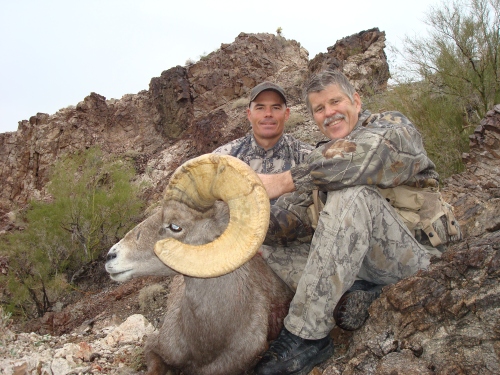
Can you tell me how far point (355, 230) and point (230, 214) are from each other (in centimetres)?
86

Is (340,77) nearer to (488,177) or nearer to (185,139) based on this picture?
(488,177)

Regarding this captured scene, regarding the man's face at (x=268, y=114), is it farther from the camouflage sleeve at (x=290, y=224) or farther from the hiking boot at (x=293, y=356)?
the hiking boot at (x=293, y=356)

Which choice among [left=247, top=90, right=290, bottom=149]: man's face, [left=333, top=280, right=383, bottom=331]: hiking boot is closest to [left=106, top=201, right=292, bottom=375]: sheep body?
[left=333, top=280, right=383, bottom=331]: hiking boot

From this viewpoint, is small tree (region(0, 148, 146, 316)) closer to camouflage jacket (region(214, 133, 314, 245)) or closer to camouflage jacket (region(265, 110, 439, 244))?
camouflage jacket (region(214, 133, 314, 245))

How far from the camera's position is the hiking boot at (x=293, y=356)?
9.75 feet

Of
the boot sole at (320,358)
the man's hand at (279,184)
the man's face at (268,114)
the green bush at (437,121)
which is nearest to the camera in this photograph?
the boot sole at (320,358)

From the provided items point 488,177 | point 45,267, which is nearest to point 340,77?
point 488,177

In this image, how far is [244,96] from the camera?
24.6 metres

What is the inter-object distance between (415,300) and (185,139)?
2204 cm

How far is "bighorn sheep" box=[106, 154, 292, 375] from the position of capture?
275 centimetres

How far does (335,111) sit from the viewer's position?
3.74 meters

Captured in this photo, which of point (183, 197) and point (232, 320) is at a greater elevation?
point (183, 197)

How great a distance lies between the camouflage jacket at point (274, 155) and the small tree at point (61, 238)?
6548mm

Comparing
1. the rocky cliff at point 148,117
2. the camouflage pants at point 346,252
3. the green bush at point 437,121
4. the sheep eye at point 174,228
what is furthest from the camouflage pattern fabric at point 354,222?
the rocky cliff at point 148,117
